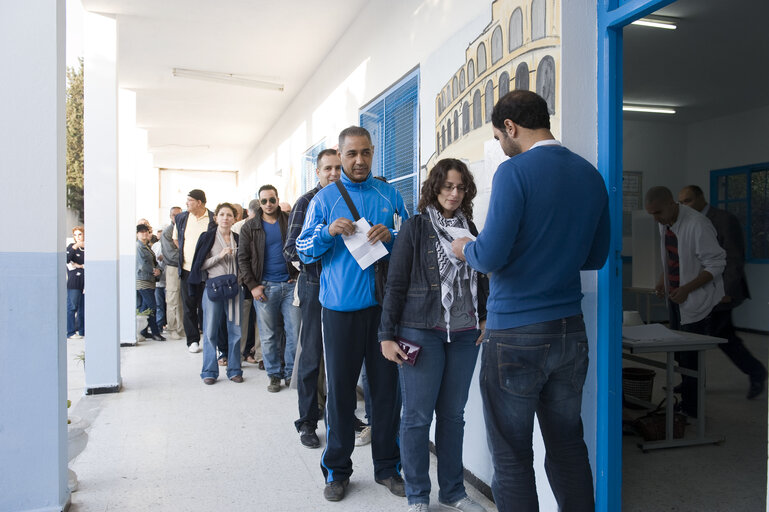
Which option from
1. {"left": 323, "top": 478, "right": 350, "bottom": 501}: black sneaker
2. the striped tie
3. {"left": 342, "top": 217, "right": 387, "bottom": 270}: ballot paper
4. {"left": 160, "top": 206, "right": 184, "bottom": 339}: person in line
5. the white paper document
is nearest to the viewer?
{"left": 342, "top": 217, "right": 387, "bottom": 270}: ballot paper

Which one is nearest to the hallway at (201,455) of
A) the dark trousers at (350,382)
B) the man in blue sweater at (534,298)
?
the dark trousers at (350,382)

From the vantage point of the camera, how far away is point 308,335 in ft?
12.5

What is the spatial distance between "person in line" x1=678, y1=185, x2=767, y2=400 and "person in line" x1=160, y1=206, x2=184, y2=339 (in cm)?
633

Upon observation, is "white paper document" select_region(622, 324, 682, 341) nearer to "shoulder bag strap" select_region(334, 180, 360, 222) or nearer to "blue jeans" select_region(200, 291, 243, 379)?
"shoulder bag strap" select_region(334, 180, 360, 222)

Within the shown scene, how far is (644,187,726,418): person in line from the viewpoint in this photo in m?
4.47

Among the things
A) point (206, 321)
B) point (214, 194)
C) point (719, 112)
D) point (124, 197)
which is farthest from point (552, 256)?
point (214, 194)

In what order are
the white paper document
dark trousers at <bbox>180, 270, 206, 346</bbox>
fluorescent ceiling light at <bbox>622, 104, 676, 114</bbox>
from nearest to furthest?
the white paper document → dark trousers at <bbox>180, 270, 206, 346</bbox> → fluorescent ceiling light at <bbox>622, 104, 676, 114</bbox>

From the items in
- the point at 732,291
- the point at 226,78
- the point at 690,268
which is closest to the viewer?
the point at 690,268

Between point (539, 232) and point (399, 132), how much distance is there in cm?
312

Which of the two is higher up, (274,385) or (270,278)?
(270,278)

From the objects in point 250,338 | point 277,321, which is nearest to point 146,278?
point 250,338

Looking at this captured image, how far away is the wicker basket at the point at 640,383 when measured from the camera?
4449 millimetres

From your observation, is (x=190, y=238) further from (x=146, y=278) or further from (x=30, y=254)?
(x=30, y=254)

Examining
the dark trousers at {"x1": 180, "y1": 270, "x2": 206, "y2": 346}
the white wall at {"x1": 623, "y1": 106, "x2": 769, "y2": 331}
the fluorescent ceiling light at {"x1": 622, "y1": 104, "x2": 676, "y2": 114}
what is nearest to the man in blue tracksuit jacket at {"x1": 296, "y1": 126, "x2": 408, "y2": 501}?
the dark trousers at {"x1": 180, "y1": 270, "x2": 206, "y2": 346}
